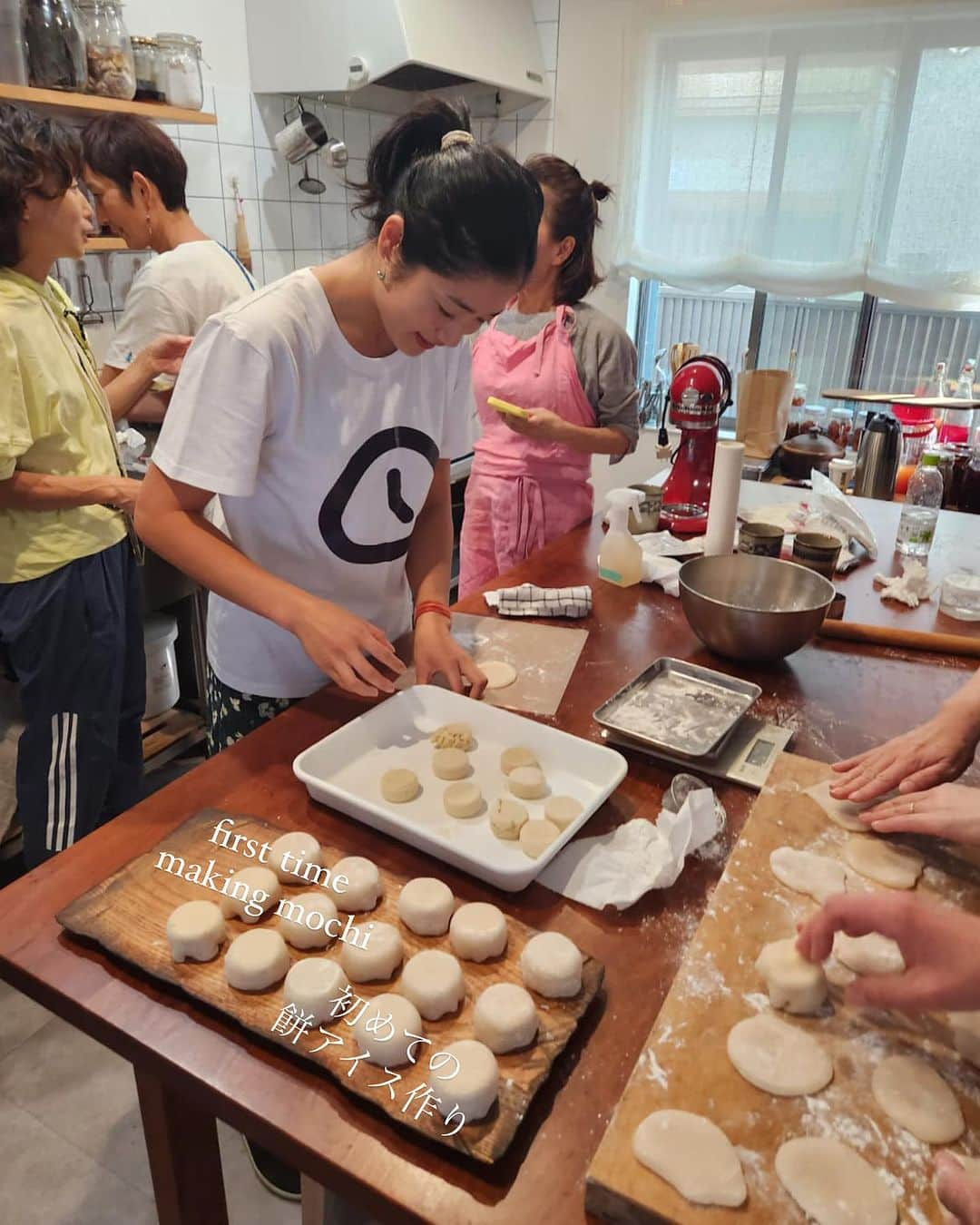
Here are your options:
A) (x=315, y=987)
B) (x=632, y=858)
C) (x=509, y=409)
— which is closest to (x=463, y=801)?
(x=632, y=858)

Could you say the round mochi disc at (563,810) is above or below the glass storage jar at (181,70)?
below

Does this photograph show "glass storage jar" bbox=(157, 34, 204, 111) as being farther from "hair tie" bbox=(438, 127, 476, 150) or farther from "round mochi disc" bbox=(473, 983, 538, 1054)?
"round mochi disc" bbox=(473, 983, 538, 1054)

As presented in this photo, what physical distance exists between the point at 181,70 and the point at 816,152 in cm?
221

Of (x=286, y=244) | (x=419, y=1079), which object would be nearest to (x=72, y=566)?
(x=419, y=1079)

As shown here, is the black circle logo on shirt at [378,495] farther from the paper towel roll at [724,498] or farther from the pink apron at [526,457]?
the pink apron at [526,457]

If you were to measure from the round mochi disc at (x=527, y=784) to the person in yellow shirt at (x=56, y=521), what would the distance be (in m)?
1.11

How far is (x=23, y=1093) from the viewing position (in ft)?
5.30

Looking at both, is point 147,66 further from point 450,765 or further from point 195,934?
point 195,934

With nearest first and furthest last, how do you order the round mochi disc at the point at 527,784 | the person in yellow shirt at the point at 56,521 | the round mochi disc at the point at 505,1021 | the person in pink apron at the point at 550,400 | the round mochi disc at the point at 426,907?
1. the round mochi disc at the point at 505,1021
2. the round mochi disc at the point at 426,907
3. the round mochi disc at the point at 527,784
4. the person in yellow shirt at the point at 56,521
5. the person in pink apron at the point at 550,400

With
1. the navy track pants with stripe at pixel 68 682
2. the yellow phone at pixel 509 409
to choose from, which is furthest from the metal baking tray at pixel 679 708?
the navy track pants with stripe at pixel 68 682

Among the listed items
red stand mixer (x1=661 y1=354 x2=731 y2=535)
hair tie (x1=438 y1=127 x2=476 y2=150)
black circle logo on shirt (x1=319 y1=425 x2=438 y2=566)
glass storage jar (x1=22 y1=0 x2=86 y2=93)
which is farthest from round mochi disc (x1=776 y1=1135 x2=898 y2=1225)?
glass storage jar (x1=22 y1=0 x2=86 y2=93)

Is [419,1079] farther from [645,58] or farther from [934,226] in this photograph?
[645,58]

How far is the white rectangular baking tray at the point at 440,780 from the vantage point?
0.83 metres

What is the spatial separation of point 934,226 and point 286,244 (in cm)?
236
